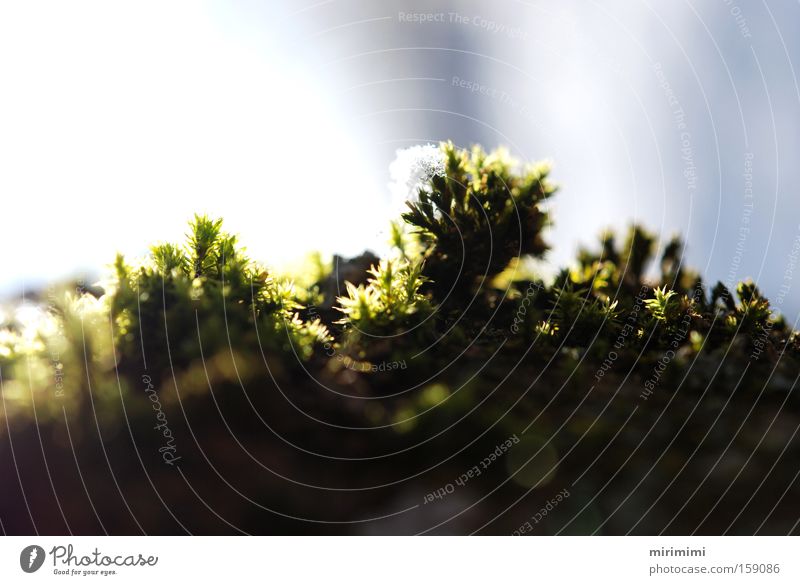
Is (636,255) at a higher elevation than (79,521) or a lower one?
higher

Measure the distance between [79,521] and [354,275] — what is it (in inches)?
42.9

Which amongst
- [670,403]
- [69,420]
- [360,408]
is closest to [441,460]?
[360,408]

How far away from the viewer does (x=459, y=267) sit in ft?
5.08

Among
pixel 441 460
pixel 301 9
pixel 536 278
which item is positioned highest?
pixel 301 9

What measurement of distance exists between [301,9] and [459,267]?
115 centimetres
